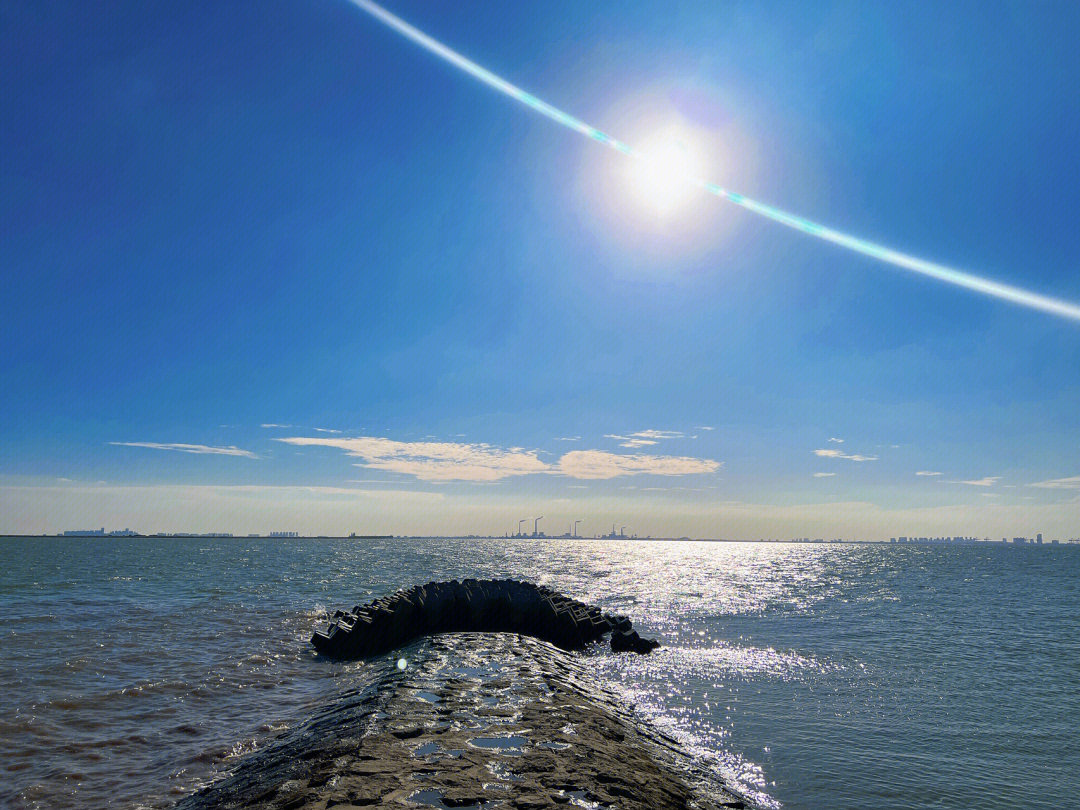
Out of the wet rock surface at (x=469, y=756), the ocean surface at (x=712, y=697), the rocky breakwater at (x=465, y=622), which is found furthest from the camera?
the rocky breakwater at (x=465, y=622)

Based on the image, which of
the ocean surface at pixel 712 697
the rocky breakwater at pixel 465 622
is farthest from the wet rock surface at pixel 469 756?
the rocky breakwater at pixel 465 622

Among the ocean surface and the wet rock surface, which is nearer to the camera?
the wet rock surface

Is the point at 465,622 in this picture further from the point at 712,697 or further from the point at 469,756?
the point at 469,756

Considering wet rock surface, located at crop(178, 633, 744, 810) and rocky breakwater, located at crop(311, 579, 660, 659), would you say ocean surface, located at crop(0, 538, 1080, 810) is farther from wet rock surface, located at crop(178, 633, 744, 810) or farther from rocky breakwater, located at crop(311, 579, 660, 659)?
rocky breakwater, located at crop(311, 579, 660, 659)

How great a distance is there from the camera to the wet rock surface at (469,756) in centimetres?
806

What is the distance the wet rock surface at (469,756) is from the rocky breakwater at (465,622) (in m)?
9.74

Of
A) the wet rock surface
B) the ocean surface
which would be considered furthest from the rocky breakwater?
the wet rock surface

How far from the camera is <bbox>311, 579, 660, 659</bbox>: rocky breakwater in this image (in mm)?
24883

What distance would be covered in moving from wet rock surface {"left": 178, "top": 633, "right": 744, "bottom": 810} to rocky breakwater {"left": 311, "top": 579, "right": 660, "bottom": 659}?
31.9 ft

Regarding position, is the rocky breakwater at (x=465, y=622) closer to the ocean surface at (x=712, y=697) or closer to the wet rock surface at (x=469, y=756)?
the ocean surface at (x=712, y=697)

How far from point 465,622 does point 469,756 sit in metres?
17.2

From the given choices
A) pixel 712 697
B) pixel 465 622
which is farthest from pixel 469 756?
pixel 465 622

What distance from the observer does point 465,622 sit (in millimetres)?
25922

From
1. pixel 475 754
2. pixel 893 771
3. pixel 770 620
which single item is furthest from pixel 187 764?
pixel 770 620
